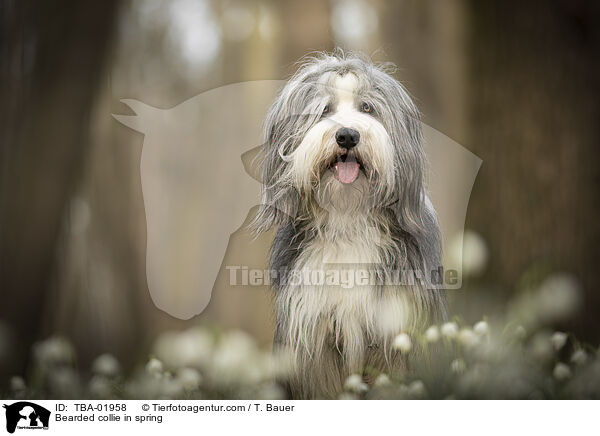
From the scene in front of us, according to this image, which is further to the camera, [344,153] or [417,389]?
[417,389]

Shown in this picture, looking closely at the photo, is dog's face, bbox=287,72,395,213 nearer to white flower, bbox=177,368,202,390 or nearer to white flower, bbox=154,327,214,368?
white flower, bbox=154,327,214,368

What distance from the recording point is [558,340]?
3021 millimetres

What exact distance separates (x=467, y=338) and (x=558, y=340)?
1.52 feet

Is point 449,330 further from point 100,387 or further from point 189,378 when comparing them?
point 100,387

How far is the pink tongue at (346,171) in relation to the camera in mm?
2637

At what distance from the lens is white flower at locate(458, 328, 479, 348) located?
2.89m

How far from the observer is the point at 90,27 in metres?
3.10

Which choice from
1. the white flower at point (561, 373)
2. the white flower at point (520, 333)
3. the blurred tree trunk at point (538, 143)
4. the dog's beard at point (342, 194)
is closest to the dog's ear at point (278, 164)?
the dog's beard at point (342, 194)

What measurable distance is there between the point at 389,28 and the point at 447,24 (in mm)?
275

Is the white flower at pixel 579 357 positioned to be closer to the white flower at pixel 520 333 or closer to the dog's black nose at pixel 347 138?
the white flower at pixel 520 333

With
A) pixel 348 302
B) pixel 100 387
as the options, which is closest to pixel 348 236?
pixel 348 302
